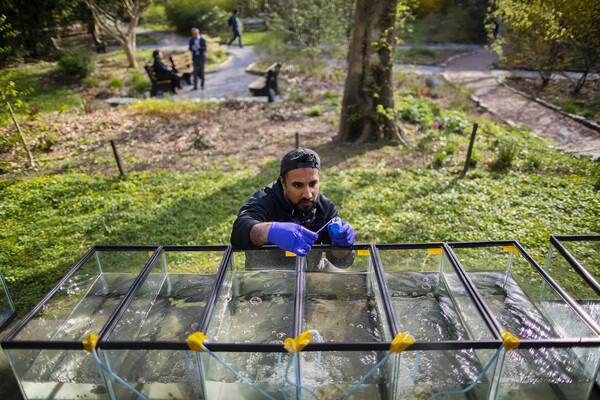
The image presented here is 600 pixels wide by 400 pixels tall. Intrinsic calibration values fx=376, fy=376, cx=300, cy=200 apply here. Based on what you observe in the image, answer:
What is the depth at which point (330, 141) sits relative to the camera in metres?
7.94

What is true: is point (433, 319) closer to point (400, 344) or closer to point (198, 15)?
point (400, 344)

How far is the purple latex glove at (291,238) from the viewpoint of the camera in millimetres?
2414

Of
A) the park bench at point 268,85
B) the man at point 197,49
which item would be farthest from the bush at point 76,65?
the park bench at point 268,85

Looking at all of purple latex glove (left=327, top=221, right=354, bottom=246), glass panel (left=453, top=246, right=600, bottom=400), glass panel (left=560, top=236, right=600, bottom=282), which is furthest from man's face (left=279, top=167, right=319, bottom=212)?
glass panel (left=560, top=236, right=600, bottom=282)

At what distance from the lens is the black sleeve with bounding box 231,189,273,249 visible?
263 cm

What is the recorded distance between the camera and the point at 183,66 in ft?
40.9

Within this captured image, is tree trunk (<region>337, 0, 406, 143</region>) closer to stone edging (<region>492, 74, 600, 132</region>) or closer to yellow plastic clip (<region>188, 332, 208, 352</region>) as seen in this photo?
stone edging (<region>492, 74, 600, 132</region>)

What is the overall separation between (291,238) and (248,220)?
436 mm

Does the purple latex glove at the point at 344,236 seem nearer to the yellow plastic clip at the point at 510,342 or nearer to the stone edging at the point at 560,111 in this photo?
Answer: the yellow plastic clip at the point at 510,342

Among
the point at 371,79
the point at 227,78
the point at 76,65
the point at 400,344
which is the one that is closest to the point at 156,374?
the point at 400,344

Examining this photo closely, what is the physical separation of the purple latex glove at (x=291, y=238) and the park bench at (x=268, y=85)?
8.33 m

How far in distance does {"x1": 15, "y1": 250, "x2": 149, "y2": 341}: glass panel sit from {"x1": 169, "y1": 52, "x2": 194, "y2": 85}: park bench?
1039 centimetres

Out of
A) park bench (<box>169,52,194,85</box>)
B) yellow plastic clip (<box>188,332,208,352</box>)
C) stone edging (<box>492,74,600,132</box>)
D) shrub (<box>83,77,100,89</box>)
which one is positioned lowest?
stone edging (<box>492,74,600,132</box>)

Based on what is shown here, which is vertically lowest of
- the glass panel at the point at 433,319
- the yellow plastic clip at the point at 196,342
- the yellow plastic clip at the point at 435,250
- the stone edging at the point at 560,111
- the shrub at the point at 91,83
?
the stone edging at the point at 560,111
